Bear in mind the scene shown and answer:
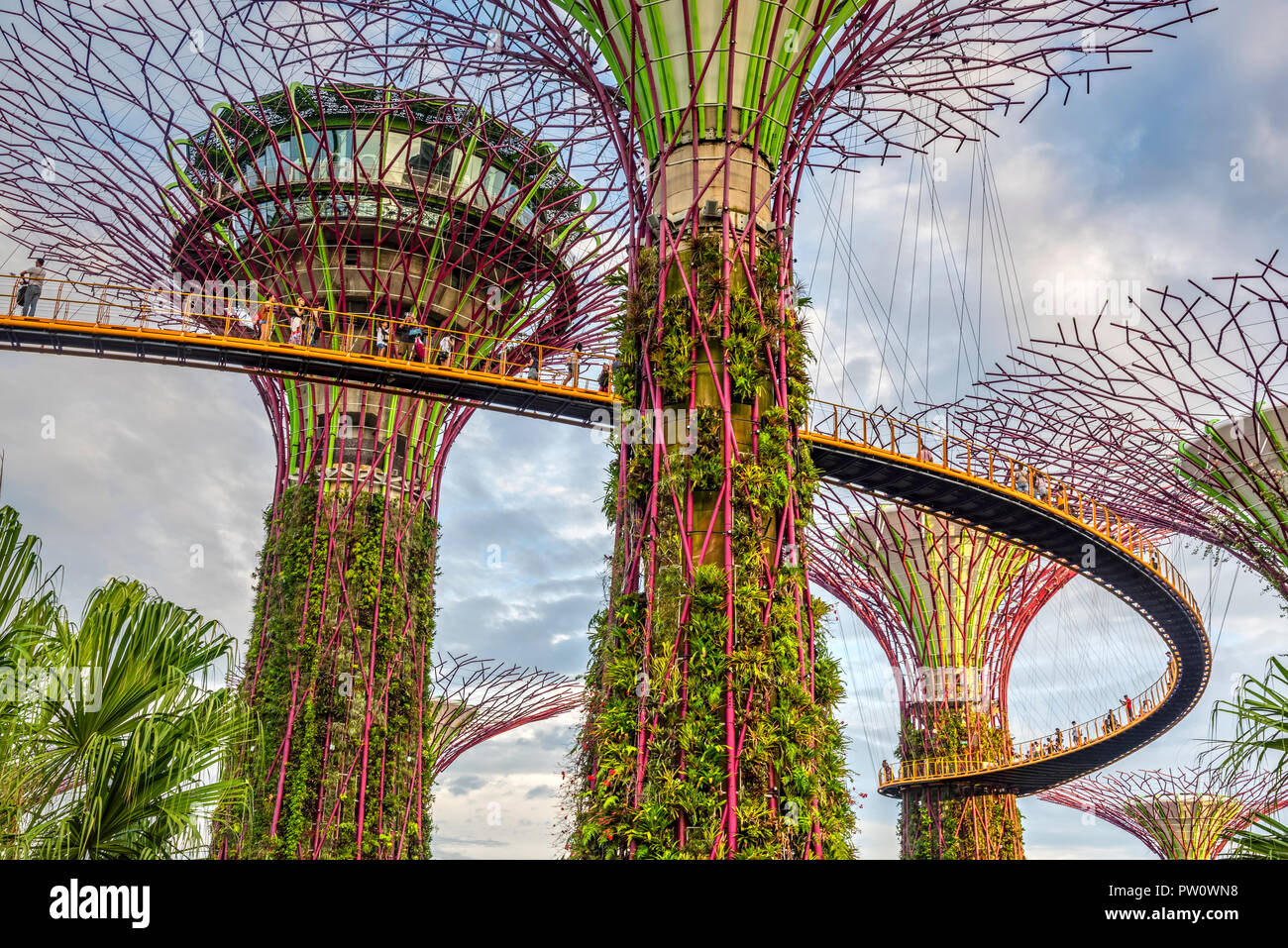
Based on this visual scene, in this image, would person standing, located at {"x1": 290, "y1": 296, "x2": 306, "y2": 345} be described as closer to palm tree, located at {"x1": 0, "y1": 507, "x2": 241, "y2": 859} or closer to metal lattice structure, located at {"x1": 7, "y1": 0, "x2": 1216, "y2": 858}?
metal lattice structure, located at {"x1": 7, "y1": 0, "x2": 1216, "y2": 858}

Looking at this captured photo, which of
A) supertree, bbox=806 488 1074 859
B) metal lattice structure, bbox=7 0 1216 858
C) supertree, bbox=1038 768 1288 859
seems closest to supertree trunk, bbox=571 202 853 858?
metal lattice structure, bbox=7 0 1216 858

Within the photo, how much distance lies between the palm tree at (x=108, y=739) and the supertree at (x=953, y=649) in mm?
26339

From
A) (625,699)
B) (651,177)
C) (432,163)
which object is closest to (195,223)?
(432,163)

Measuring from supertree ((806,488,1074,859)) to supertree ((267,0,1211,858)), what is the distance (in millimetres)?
19128

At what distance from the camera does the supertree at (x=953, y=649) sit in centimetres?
3116

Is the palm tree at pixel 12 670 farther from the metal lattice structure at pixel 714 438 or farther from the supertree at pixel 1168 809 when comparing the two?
the supertree at pixel 1168 809

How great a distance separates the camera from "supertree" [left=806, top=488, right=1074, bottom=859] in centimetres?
3116

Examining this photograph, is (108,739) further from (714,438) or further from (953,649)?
(953,649)

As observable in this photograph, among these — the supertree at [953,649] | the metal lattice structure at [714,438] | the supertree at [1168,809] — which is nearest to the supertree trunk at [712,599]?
the metal lattice structure at [714,438]
